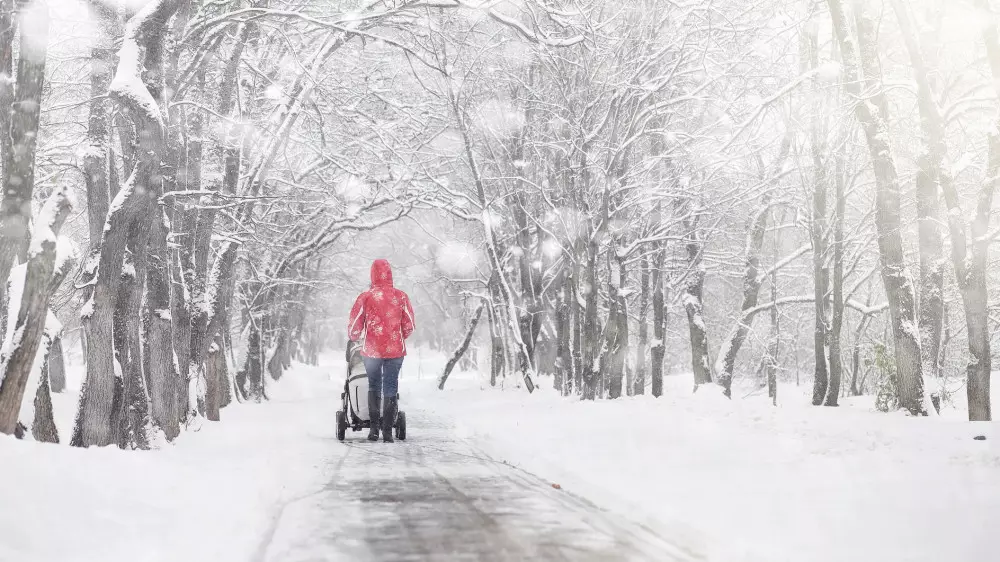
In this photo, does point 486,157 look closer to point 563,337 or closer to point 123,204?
point 563,337

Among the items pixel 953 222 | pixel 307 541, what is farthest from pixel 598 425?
pixel 307 541

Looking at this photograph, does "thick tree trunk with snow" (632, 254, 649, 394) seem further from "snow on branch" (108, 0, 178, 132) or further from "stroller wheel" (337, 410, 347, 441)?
"snow on branch" (108, 0, 178, 132)

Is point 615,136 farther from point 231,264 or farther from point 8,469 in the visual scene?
point 8,469

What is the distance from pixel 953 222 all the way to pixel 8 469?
13021mm

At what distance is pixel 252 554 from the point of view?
16.1 ft

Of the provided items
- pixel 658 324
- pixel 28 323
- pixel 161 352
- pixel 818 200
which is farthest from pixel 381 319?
pixel 658 324

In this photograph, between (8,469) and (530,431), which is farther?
(530,431)

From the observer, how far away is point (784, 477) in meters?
7.29

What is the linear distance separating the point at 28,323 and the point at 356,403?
517cm

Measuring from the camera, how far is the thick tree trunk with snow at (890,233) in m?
12.6

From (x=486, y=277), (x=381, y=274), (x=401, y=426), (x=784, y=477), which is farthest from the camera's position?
(x=486, y=277)

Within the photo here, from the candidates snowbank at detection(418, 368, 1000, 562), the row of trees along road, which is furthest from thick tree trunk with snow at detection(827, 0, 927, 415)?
snowbank at detection(418, 368, 1000, 562)

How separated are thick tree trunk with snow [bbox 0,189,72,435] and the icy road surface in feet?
9.08

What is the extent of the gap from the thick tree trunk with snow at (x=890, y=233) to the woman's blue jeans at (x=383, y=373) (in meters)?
7.59
